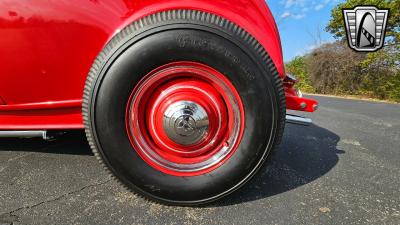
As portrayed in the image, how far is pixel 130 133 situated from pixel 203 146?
1.25 ft

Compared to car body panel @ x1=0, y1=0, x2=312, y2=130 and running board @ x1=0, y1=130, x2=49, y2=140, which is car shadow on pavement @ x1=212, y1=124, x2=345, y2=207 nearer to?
car body panel @ x1=0, y1=0, x2=312, y2=130

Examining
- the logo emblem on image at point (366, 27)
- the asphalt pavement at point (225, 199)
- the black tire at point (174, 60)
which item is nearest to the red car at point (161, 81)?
the black tire at point (174, 60)

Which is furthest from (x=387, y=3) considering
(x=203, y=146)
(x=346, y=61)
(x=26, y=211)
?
(x=26, y=211)

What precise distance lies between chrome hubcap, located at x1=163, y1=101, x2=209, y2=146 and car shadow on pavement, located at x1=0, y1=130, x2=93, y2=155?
884 millimetres

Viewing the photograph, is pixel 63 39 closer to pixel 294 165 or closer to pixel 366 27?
pixel 294 165

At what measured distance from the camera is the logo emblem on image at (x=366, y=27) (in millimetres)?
9422

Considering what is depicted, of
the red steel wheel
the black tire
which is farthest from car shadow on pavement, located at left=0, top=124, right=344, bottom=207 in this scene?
the red steel wheel

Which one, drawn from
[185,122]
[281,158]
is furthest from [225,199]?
[281,158]

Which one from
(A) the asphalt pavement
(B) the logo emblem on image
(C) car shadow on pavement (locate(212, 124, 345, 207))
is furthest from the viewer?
(B) the logo emblem on image

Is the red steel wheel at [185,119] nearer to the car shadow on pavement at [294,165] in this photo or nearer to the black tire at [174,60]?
the black tire at [174,60]

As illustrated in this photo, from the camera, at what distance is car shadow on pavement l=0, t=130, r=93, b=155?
2.14 metres

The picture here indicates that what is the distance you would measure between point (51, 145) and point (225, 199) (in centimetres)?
143

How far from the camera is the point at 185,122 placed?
1.51 metres

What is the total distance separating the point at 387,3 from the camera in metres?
11.3
